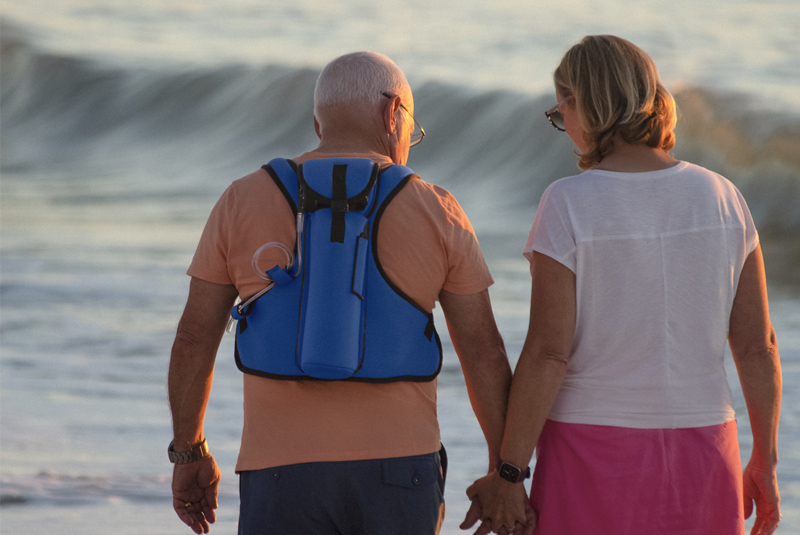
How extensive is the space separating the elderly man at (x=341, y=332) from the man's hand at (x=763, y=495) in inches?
24.4

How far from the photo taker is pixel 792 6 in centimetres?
2278

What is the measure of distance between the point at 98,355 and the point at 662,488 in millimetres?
5194

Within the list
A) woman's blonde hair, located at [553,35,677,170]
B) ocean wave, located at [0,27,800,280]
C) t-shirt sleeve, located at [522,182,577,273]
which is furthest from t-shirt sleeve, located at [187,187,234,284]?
ocean wave, located at [0,27,800,280]

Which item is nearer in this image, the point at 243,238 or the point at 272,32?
the point at 243,238

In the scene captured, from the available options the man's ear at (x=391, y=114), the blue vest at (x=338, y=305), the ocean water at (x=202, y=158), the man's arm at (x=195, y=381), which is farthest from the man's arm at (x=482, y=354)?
the ocean water at (x=202, y=158)

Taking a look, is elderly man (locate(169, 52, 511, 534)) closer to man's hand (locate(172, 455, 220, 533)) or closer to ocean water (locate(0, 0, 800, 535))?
man's hand (locate(172, 455, 220, 533))

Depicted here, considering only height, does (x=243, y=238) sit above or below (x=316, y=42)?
below

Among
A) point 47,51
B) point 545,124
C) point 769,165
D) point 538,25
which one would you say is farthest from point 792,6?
point 47,51

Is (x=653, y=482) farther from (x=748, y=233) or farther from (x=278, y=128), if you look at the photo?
(x=278, y=128)

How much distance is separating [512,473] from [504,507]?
7 centimetres

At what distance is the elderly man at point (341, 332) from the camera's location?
5.82 feet

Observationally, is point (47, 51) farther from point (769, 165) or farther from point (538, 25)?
point (769, 165)

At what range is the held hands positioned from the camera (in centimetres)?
192

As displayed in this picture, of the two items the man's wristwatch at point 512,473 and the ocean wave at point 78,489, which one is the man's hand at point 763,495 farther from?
the ocean wave at point 78,489
